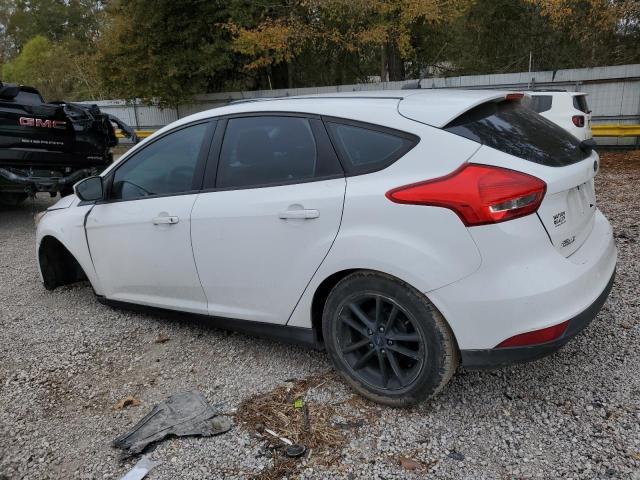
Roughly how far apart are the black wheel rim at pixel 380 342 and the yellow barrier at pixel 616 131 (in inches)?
515

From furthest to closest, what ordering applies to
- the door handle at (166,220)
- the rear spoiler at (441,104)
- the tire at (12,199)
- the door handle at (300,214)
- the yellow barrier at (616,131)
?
the yellow barrier at (616,131)
the tire at (12,199)
the door handle at (166,220)
the door handle at (300,214)
the rear spoiler at (441,104)

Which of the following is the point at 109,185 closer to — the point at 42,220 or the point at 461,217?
the point at 42,220

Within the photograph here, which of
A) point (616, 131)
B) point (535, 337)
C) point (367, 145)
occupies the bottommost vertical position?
point (616, 131)

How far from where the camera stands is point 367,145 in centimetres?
274

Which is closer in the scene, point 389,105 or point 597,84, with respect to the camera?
point 389,105

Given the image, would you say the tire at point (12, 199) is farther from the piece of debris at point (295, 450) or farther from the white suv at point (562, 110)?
the white suv at point (562, 110)

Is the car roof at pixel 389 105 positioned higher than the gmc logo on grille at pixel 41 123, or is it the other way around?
the car roof at pixel 389 105

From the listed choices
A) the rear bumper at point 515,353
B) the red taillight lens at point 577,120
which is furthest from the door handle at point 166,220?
the red taillight lens at point 577,120

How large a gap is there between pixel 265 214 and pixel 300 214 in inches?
10.1

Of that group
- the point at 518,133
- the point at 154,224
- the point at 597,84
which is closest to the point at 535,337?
the point at 518,133

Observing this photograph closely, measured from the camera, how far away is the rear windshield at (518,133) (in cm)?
258

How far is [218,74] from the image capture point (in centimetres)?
1983

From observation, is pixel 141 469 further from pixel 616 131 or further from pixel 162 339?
pixel 616 131

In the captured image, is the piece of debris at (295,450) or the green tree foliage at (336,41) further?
the green tree foliage at (336,41)
